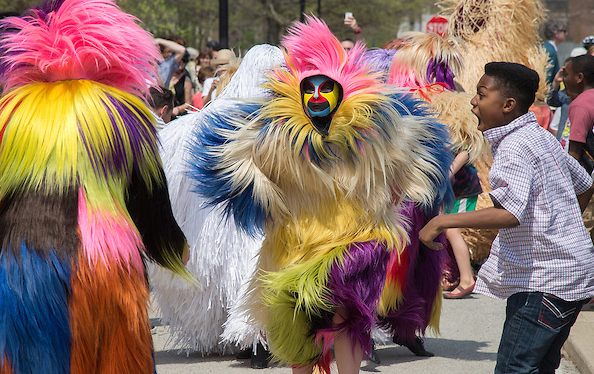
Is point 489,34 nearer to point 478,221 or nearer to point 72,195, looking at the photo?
point 478,221

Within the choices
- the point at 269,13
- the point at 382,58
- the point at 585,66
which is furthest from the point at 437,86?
the point at 269,13

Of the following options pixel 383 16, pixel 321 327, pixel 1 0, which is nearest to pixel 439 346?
pixel 321 327

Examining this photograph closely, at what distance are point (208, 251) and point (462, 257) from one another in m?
2.06

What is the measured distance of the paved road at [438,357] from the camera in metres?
4.58

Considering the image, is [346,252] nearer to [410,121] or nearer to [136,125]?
[410,121]

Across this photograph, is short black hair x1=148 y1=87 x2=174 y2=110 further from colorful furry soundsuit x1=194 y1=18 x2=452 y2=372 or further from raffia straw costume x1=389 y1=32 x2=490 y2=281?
colorful furry soundsuit x1=194 y1=18 x2=452 y2=372

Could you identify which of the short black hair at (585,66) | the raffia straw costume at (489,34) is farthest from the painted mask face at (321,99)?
the raffia straw costume at (489,34)

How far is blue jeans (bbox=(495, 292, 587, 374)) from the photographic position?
2.86m

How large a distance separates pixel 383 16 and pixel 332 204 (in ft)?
93.7

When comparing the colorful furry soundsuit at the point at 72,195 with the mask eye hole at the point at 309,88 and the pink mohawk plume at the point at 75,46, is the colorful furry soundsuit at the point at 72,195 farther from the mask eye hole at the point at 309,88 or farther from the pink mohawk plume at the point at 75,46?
the mask eye hole at the point at 309,88

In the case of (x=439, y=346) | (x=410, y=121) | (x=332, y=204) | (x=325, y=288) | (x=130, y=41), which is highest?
(x=130, y=41)

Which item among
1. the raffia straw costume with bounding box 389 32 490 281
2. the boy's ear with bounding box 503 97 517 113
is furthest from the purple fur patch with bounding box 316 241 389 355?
the raffia straw costume with bounding box 389 32 490 281

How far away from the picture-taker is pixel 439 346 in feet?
16.9

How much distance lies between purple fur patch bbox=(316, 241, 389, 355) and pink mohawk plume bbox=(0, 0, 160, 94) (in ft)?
4.24
